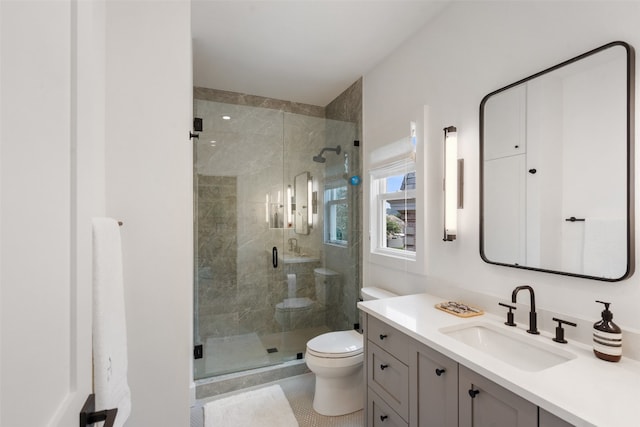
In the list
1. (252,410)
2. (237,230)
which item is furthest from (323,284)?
(252,410)

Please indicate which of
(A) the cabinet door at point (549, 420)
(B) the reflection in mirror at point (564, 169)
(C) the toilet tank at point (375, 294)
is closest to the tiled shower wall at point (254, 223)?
(C) the toilet tank at point (375, 294)

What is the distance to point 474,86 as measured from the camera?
1.68 metres

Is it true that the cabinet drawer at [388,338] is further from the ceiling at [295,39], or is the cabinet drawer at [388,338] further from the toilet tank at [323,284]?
the ceiling at [295,39]

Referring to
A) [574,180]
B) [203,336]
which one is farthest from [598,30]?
[203,336]

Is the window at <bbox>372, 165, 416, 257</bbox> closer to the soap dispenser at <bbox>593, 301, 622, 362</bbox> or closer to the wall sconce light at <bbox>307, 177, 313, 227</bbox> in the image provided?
the wall sconce light at <bbox>307, 177, 313, 227</bbox>

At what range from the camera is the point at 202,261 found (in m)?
2.73

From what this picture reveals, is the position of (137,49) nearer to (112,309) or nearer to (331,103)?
(112,309)

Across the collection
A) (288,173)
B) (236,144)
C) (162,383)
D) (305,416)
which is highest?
(236,144)

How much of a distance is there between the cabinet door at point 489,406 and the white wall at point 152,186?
123 cm

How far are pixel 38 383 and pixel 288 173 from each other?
2654 mm

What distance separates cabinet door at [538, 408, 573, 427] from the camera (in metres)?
0.83

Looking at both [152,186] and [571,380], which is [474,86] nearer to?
[571,380]

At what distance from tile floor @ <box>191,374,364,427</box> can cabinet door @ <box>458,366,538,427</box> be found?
3.70 ft

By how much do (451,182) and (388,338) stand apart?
3.20 ft
